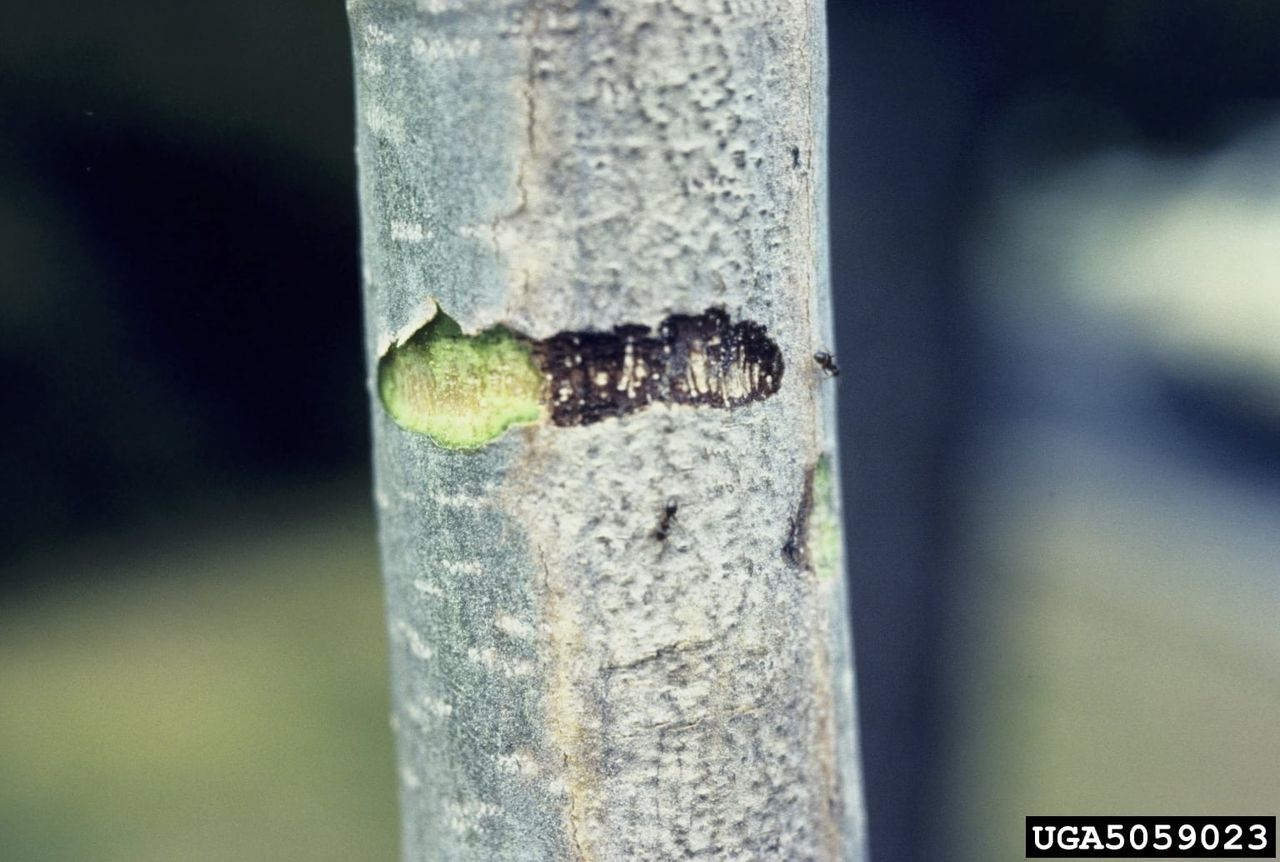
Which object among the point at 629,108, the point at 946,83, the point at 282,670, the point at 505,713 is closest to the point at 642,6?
the point at 629,108

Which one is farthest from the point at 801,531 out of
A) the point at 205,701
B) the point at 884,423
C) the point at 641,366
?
the point at 205,701

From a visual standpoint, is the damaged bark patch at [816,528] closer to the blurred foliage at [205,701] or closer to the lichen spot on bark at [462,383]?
the lichen spot on bark at [462,383]

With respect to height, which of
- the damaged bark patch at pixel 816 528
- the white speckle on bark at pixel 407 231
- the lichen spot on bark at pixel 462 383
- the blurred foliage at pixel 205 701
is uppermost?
the white speckle on bark at pixel 407 231

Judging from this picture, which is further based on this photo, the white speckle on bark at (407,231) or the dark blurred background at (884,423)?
the dark blurred background at (884,423)

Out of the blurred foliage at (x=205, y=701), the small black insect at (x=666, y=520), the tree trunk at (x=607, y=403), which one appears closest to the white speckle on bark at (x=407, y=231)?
the tree trunk at (x=607, y=403)

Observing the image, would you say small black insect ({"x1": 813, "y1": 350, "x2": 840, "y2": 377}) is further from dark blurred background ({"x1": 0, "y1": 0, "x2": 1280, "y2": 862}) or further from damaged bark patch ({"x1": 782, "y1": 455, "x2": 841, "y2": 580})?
dark blurred background ({"x1": 0, "y1": 0, "x2": 1280, "y2": 862})

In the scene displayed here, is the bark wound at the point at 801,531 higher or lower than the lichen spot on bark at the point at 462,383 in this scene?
lower
